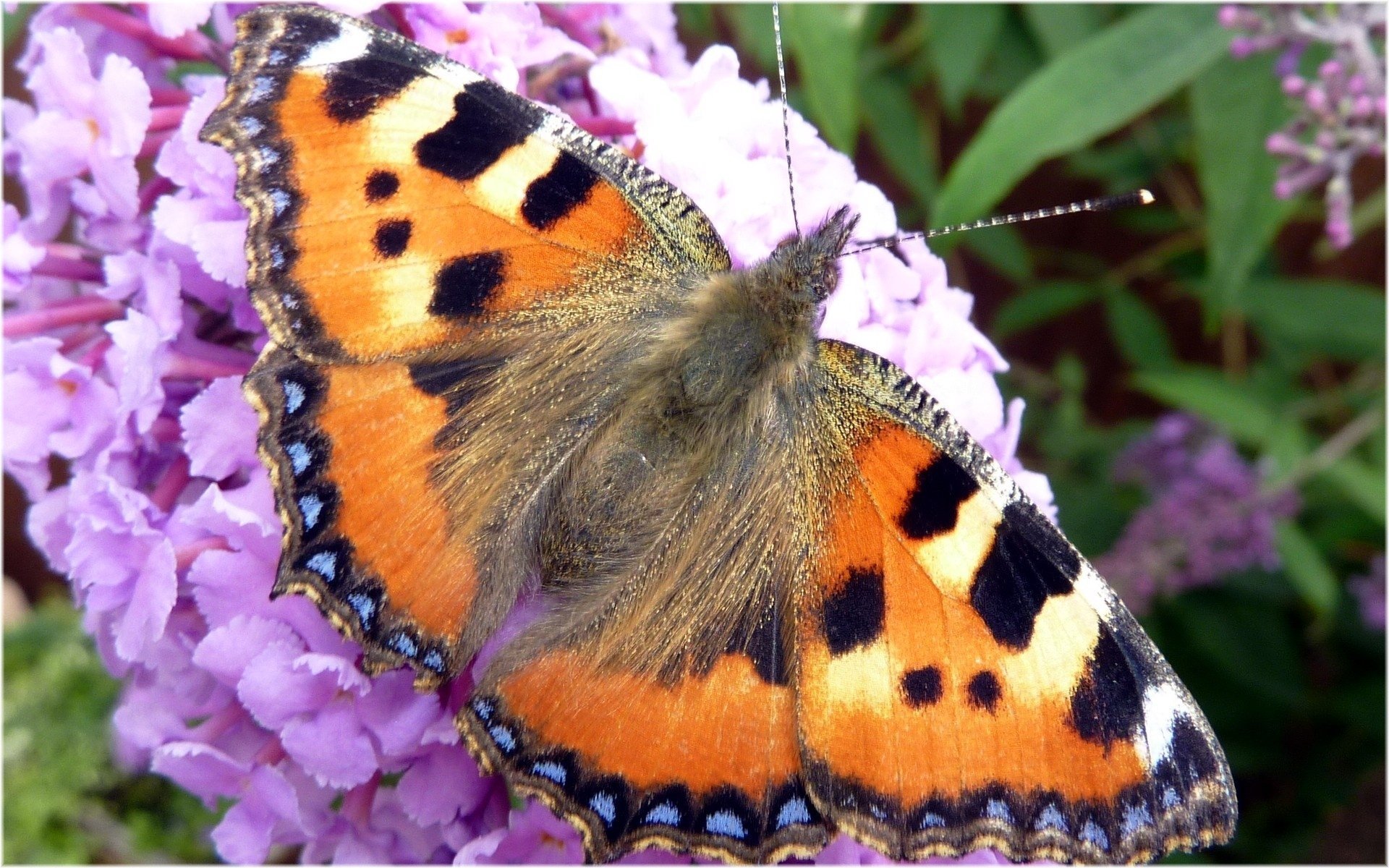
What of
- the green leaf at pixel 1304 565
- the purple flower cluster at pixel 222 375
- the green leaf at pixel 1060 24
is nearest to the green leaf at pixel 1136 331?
the green leaf at pixel 1304 565

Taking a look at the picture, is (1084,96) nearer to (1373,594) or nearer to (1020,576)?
(1020,576)

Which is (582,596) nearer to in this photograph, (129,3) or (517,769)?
(517,769)

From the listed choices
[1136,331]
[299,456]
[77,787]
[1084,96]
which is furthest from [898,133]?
[77,787]

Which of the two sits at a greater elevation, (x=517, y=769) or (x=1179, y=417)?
(x=517, y=769)

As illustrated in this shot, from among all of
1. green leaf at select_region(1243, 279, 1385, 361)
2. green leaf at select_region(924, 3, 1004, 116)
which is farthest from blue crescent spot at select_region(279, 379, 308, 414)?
green leaf at select_region(1243, 279, 1385, 361)

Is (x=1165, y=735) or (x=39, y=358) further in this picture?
(x=39, y=358)

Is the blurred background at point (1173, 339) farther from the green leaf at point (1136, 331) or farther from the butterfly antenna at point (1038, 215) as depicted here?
the butterfly antenna at point (1038, 215)

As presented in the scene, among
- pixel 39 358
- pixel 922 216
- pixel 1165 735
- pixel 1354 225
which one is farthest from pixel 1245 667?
pixel 39 358
